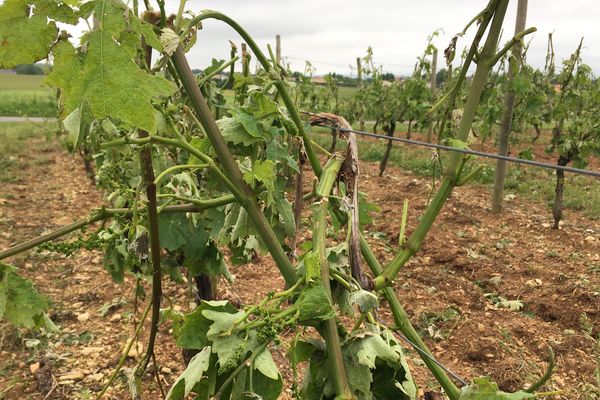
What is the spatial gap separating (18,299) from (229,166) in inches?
31.4

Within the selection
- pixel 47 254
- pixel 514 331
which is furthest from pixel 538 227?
pixel 47 254

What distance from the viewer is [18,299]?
146 cm

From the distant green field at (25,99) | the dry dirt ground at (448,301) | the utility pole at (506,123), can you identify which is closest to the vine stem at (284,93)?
the dry dirt ground at (448,301)

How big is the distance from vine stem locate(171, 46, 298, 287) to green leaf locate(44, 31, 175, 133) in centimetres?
23

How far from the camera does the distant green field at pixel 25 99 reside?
2070 centimetres

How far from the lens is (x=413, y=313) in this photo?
424cm

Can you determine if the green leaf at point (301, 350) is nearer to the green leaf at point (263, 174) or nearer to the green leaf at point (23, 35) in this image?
the green leaf at point (263, 174)

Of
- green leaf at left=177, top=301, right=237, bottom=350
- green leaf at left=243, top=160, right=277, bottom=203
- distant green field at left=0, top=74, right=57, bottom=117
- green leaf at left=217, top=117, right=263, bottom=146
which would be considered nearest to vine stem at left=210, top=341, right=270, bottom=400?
green leaf at left=177, top=301, right=237, bottom=350

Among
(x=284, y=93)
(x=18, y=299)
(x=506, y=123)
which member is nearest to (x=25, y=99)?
(x=506, y=123)

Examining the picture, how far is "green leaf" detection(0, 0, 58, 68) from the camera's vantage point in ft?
2.83

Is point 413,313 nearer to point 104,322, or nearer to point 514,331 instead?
point 514,331

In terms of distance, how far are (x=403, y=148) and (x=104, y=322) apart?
369 inches

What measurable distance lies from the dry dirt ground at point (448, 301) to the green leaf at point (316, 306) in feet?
5.22

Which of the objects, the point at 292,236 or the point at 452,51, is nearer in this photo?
the point at 292,236
